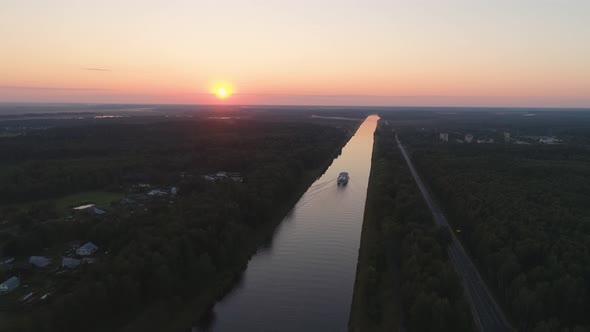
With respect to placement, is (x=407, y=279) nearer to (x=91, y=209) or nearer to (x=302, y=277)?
(x=302, y=277)

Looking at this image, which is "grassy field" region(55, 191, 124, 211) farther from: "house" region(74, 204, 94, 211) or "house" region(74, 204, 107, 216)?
"house" region(74, 204, 107, 216)

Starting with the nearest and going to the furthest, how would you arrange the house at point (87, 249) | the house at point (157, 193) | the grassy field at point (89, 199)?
1. the house at point (87, 249)
2. the grassy field at point (89, 199)
3. the house at point (157, 193)

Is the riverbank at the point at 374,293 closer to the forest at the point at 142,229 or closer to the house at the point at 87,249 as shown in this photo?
the forest at the point at 142,229

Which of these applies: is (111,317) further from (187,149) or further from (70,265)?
(187,149)

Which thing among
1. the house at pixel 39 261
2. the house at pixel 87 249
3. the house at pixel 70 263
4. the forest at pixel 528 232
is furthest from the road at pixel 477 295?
the house at pixel 39 261

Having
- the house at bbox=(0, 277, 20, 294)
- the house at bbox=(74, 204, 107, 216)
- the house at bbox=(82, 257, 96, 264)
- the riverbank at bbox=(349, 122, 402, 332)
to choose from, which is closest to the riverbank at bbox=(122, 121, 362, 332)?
the house at bbox=(82, 257, 96, 264)

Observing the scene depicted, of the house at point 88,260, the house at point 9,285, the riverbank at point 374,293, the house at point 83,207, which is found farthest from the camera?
the house at point 83,207
